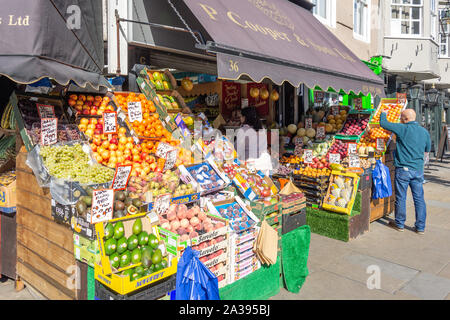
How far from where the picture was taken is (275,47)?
16.7 ft

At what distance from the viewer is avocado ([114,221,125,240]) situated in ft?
9.98

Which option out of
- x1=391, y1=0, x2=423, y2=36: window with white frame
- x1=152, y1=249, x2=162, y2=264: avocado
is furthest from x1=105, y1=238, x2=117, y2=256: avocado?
x1=391, y1=0, x2=423, y2=36: window with white frame

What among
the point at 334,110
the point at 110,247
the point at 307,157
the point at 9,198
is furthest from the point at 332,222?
the point at 9,198

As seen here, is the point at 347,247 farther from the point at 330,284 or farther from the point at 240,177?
the point at 240,177

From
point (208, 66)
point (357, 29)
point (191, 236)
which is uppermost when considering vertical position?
point (357, 29)

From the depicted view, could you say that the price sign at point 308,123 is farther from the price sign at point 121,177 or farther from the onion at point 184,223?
the price sign at point 121,177

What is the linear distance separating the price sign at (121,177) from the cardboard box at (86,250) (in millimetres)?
587

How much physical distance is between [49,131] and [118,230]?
1636 millimetres

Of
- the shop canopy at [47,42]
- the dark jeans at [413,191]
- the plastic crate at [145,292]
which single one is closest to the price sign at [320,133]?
the dark jeans at [413,191]

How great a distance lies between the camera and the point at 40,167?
361 centimetres

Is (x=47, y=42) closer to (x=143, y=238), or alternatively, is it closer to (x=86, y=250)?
(x=86, y=250)

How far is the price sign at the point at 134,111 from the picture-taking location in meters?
4.72
